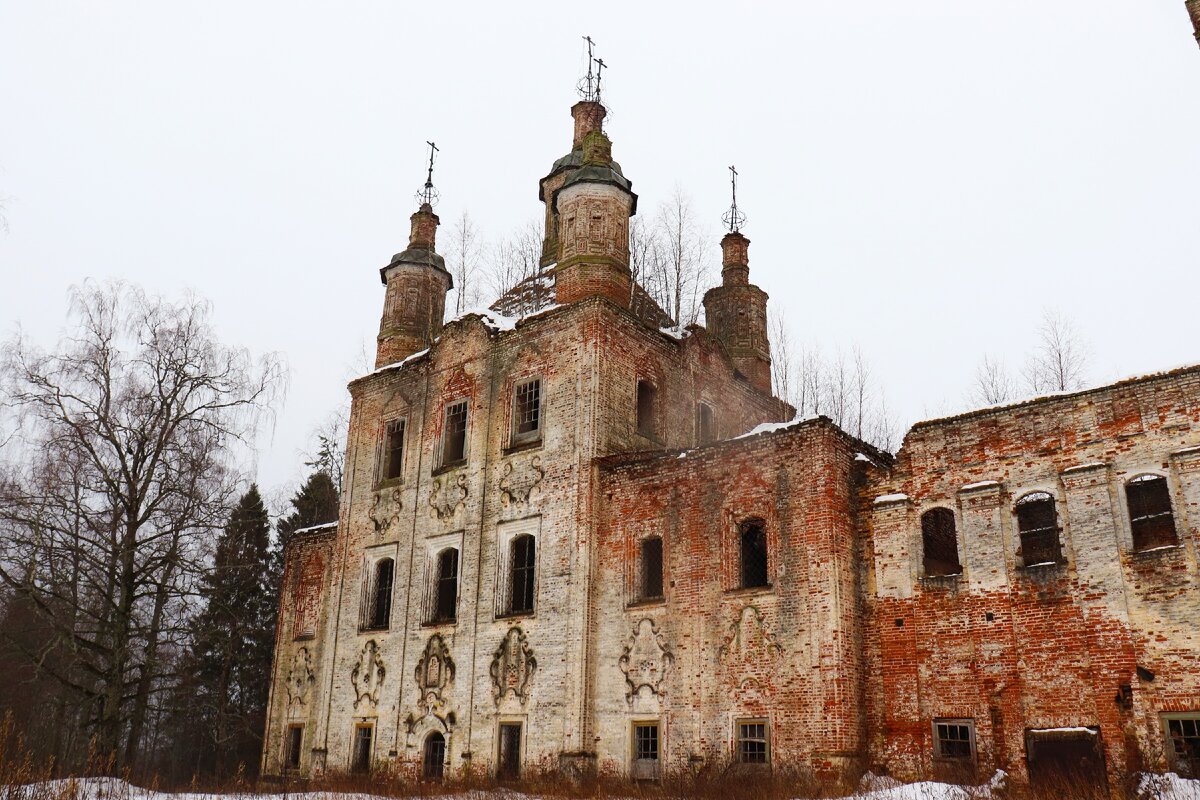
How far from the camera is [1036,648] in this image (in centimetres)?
1388

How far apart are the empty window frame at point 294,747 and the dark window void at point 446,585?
4743mm

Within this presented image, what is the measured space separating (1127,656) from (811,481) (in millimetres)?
5072

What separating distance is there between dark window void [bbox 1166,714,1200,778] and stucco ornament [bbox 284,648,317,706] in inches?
673

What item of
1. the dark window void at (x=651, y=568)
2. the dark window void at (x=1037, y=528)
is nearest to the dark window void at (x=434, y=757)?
the dark window void at (x=651, y=568)

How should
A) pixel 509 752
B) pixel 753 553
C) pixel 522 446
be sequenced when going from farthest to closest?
pixel 522 446
pixel 509 752
pixel 753 553

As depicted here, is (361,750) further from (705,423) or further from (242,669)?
(242,669)

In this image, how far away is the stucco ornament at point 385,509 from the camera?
22234mm

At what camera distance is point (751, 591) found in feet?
53.3

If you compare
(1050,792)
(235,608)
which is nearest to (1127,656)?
(1050,792)

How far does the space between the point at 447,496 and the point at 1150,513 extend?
13257 mm

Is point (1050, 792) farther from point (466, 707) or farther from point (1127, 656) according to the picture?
point (466, 707)

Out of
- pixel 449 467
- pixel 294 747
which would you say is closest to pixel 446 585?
pixel 449 467

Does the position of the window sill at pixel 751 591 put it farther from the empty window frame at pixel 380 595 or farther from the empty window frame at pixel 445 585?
the empty window frame at pixel 380 595

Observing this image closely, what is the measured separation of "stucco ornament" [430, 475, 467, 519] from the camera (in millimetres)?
20953
